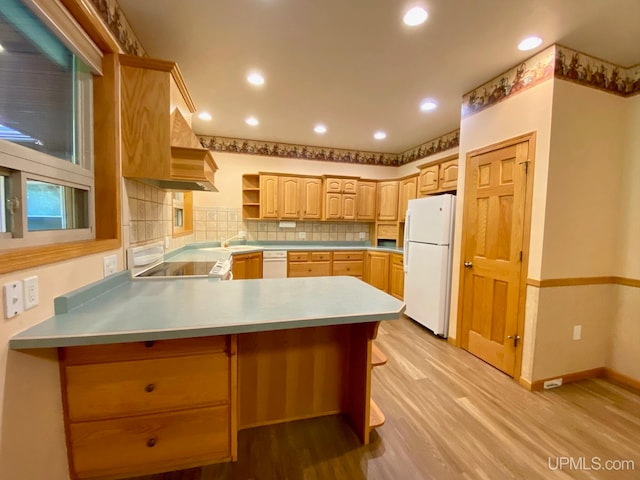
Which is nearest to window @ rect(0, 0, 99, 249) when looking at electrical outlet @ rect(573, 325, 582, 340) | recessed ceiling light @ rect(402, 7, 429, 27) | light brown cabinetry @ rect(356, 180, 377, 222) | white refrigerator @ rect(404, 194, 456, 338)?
recessed ceiling light @ rect(402, 7, 429, 27)

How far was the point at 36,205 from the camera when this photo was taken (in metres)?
1.14

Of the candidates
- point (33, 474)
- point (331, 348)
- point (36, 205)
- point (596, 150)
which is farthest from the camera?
point (596, 150)

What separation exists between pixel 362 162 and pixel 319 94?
2.34 metres

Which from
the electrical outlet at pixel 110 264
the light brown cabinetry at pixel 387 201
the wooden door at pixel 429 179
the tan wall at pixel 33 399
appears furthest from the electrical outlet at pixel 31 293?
the light brown cabinetry at pixel 387 201

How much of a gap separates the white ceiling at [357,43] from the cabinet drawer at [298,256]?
211cm

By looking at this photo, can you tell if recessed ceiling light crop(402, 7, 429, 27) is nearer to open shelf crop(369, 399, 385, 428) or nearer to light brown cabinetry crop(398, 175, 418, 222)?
open shelf crop(369, 399, 385, 428)

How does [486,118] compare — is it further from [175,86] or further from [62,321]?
[62,321]

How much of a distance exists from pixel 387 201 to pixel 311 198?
1313 millimetres

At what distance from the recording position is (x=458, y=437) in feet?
5.25

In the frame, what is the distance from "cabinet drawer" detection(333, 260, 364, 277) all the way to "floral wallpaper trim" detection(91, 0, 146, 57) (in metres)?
3.51

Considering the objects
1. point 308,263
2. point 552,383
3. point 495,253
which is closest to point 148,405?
point 495,253

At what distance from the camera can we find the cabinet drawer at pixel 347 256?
4498 mm

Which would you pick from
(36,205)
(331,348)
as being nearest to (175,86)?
(36,205)

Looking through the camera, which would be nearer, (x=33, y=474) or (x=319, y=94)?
(x=33, y=474)
